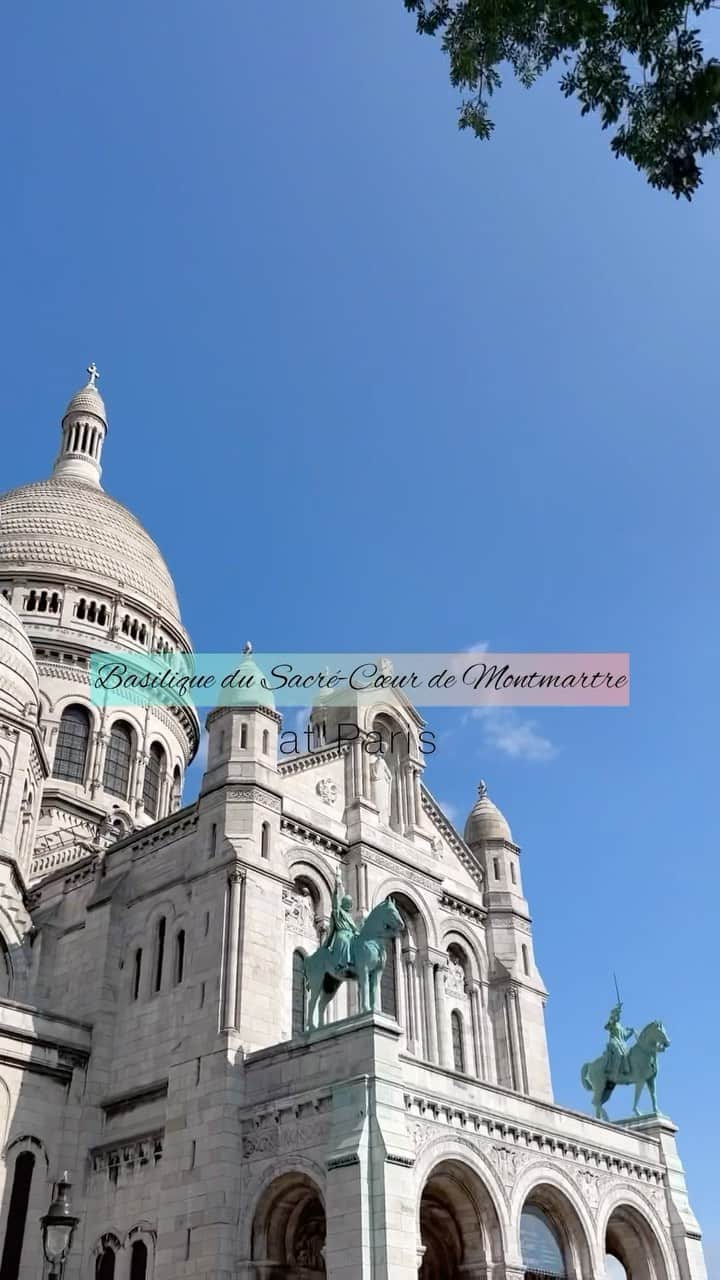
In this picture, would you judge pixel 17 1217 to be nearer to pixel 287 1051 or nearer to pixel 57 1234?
pixel 287 1051

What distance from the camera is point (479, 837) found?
4562 centimetres

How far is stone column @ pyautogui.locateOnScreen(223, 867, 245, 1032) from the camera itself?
3150 cm

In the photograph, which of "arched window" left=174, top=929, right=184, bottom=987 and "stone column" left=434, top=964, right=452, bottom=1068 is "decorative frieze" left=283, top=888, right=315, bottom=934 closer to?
"arched window" left=174, top=929, right=184, bottom=987

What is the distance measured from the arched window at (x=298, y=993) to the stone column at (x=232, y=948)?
10.5 ft

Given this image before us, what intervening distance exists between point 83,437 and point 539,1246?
185 feet

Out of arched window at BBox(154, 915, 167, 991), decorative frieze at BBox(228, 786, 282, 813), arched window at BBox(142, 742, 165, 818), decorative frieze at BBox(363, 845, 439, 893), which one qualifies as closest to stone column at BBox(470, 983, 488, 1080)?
decorative frieze at BBox(363, 845, 439, 893)

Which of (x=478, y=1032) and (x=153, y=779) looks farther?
(x=153, y=779)

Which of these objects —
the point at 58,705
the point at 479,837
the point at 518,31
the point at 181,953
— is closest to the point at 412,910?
the point at 479,837

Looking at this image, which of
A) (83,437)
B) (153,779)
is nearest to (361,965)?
(153,779)

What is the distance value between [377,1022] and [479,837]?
709 inches

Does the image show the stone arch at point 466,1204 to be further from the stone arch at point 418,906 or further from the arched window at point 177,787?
the arched window at point 177,787

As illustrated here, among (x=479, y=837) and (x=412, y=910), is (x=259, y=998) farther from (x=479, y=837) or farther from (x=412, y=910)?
(x=479, y=837)

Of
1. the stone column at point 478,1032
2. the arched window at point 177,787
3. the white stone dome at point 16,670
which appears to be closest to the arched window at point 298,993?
the stone column at point 478,1032

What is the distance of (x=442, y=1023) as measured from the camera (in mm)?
38969
